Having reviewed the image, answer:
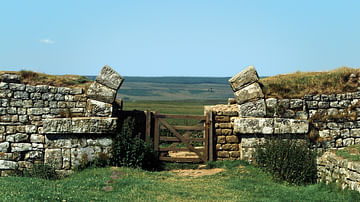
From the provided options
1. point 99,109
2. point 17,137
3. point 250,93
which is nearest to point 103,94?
point 99,109

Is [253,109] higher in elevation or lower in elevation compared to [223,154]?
higher

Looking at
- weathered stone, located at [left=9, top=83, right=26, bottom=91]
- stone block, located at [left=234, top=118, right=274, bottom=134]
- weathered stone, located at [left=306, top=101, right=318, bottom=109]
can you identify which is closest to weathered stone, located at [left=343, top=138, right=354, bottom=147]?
weathered stone, located at [left=306, top=101, right=318, bottom=109]

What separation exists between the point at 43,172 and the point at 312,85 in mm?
8481

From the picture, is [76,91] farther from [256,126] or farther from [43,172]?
[256,126]

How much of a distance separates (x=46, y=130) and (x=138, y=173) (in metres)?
3.04

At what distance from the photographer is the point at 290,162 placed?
11.3 meters

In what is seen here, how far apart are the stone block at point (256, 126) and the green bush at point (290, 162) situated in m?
0.74

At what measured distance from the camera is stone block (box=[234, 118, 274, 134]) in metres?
12.8

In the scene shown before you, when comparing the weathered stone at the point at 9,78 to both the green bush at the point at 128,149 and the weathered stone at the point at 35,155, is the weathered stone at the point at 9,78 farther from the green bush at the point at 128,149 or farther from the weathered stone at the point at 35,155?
the green bush at the point at 128,149

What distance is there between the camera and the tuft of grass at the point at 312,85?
1330cm

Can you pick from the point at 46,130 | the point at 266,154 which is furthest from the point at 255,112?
the point at 46,130

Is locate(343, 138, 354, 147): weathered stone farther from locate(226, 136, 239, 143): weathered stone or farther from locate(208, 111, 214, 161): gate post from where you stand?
locate(208, 111, 214, 161): gate post

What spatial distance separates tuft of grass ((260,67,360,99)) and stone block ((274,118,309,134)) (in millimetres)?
821

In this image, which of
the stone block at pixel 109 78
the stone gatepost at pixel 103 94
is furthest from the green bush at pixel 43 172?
the stone block at pixel 109 78
